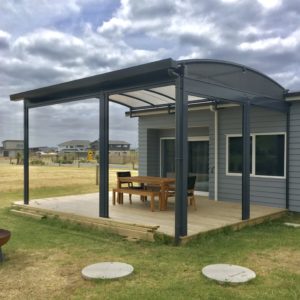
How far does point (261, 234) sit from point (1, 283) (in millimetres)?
4390

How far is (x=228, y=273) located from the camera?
4328 millimetres

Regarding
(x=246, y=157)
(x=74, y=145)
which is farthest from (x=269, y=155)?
(x=74, y=145)

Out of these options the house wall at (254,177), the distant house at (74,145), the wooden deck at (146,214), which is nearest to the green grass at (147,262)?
the wooden deck at (146,214)

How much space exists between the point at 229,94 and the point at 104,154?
8.52ft

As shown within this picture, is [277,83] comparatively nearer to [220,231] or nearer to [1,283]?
[220,231]

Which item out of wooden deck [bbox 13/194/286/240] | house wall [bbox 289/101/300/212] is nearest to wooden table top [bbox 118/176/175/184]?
wooden deck [bbox 13/194/286/240]

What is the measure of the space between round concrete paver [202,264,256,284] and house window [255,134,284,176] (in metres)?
4.92

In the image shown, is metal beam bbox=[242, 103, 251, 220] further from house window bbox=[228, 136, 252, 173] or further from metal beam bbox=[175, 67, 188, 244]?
house window bbox=[228, 136, 252, 173]

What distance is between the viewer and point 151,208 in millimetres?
8125

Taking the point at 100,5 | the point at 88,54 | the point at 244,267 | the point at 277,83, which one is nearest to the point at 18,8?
the point at 100,5

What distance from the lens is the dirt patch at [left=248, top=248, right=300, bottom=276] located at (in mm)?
4672

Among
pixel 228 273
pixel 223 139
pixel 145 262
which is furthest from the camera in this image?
pixel 223 139

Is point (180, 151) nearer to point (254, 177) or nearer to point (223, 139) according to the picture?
point (254, 177)

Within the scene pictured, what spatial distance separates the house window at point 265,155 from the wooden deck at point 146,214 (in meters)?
0.89
